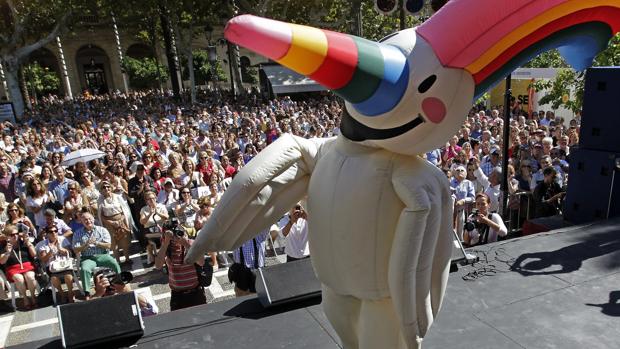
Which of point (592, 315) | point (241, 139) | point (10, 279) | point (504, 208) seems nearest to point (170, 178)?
point (10, 279)

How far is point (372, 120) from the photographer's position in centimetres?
254

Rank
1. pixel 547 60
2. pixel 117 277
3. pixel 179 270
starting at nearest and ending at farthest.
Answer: pixel 179 270 < pixel 117 277 < pixel 547 60

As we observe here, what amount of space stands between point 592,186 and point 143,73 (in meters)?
42.2

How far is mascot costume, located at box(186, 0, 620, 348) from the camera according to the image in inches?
95.5

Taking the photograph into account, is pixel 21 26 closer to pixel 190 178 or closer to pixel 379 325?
pixel 190 178

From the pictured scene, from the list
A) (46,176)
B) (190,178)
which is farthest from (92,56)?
(190,178)

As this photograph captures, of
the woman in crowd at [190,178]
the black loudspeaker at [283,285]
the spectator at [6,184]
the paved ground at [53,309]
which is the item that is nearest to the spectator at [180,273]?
the black loudspeaker at [283,285]

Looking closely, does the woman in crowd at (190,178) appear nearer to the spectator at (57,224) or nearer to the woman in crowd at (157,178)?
the woman in crowd at (157,178)

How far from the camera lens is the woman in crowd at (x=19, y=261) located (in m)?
6.39

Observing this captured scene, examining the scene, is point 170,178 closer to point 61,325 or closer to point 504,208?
point 61,325

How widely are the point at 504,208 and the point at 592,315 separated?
3128mm

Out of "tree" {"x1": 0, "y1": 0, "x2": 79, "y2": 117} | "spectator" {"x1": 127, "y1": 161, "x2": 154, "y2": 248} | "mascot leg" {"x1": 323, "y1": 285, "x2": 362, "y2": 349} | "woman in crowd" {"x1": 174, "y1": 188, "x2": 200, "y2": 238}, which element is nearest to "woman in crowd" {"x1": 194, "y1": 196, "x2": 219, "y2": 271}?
"woman in crowd" {"x1": 174, "y1": 188, "x2": 200, "y2": 238}

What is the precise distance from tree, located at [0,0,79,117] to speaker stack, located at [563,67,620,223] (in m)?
27.0

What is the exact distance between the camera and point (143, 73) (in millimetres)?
43469
